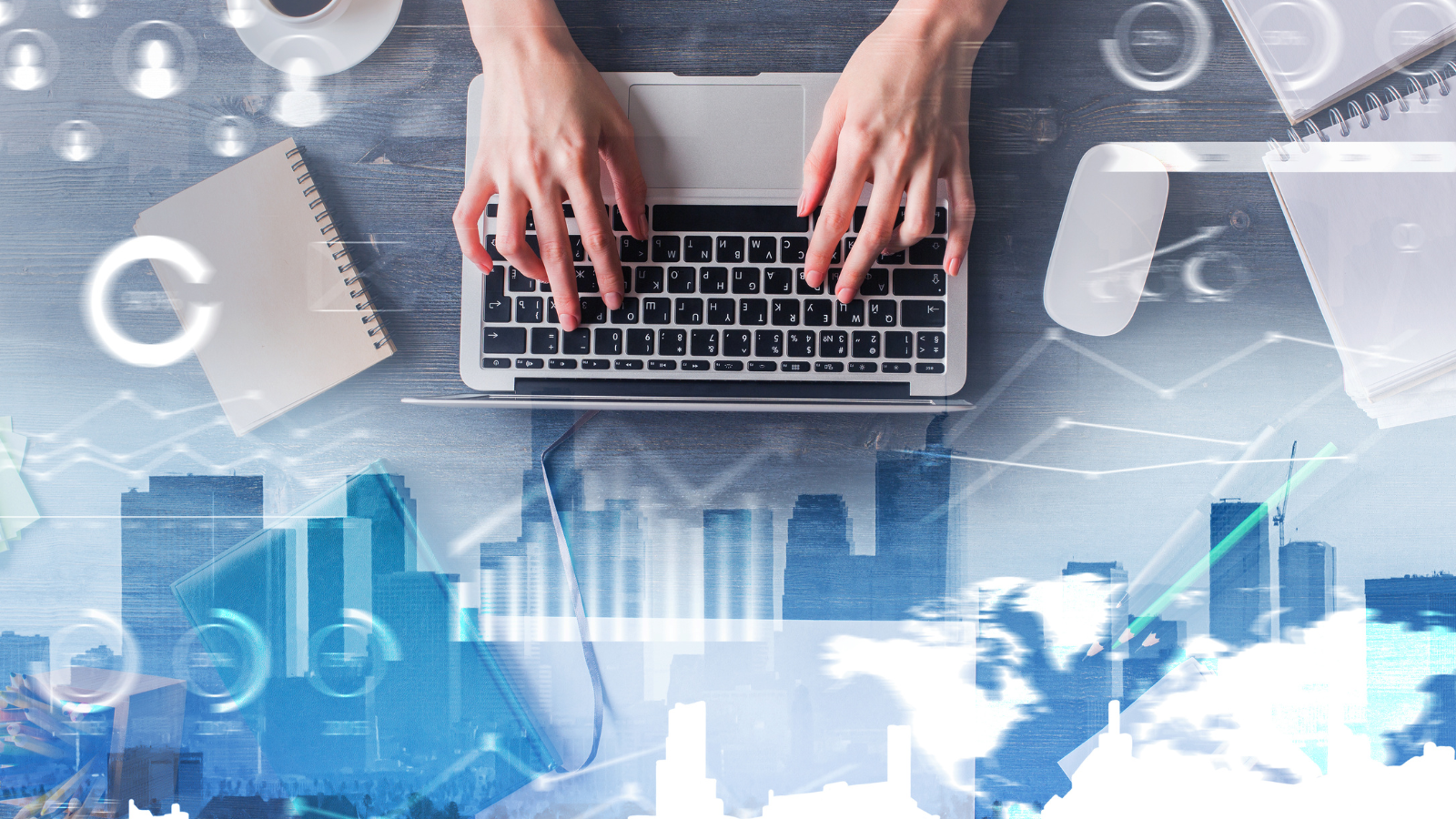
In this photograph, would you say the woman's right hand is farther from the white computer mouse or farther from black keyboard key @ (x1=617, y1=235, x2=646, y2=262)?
the white computer mouse

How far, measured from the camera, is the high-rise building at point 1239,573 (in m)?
0.61

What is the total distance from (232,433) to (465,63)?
0.39 m

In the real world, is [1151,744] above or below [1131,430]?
below

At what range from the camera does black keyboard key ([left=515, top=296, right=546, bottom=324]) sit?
0.62m

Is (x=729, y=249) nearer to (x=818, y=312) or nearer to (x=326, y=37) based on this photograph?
(x=818, y=312)

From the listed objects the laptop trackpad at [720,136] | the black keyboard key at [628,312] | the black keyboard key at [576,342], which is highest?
the laptop trackpad at [720,136]

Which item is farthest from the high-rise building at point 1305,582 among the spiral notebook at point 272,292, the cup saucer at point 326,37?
the cup saucer at point 326,37

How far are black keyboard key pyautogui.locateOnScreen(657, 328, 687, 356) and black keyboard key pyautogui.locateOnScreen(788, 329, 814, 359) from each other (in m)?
0.09

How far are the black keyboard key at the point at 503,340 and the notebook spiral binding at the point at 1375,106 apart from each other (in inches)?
26.8

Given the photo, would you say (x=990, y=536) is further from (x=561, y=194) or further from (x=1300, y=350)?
(x=561, y=194)

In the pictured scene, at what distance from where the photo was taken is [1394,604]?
2.02 feet

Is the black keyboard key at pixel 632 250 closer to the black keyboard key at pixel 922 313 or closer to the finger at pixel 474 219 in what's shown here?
the finger at pixel 474 219

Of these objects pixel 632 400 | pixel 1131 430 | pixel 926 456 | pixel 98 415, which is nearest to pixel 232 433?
pixel 98 415

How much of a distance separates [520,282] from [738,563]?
0.31 meters
